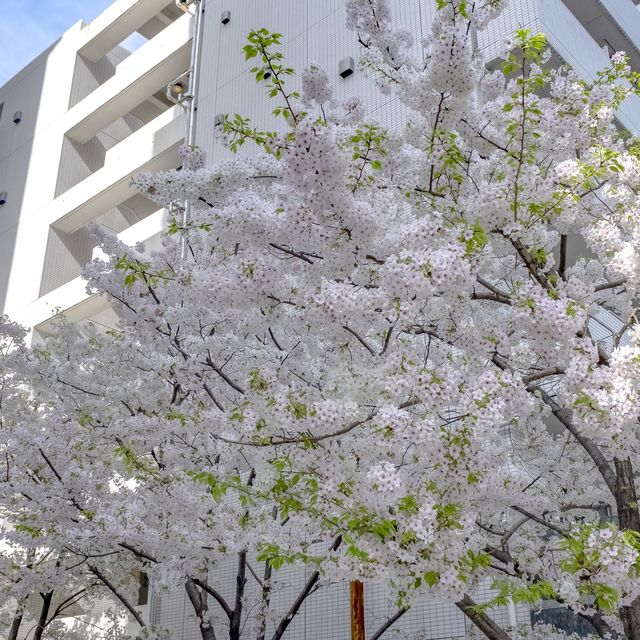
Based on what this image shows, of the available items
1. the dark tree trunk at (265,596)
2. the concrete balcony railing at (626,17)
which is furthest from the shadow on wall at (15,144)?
the concrete balcony railing at (626,17)

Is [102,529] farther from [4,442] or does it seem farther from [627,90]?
[627,90]

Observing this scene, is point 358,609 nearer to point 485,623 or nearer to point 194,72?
point 485,623

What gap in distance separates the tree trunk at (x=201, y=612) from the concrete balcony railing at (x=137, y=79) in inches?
478

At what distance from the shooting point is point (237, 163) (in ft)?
17.7

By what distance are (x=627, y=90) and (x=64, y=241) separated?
15.1 metres

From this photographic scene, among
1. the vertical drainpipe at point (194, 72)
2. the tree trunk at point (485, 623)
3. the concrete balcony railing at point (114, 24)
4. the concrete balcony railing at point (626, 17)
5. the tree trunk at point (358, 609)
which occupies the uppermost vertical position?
the concrete balcony railing at point (114, 24)

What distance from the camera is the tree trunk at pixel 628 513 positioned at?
13.8ft

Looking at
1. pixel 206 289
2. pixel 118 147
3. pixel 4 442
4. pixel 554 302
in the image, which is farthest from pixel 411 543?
pixel 118 147

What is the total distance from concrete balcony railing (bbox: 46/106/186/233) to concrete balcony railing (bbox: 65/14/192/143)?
1.08m

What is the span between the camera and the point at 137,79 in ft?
55.1

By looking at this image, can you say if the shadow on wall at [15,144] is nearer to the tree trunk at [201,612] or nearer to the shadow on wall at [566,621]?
the tree trunk at [201,612]

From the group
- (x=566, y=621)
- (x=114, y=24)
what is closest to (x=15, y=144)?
(x=114, y=24)

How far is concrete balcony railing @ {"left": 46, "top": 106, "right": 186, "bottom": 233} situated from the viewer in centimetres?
1573

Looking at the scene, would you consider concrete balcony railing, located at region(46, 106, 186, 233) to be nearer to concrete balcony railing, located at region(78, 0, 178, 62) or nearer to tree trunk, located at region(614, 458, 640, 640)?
concrete balcony railing, located at region(78, 0, 178, 62)
